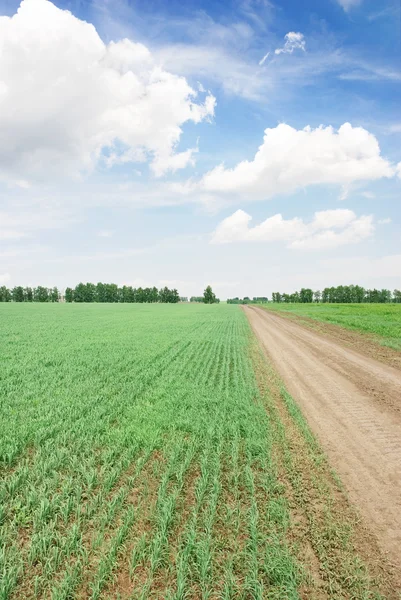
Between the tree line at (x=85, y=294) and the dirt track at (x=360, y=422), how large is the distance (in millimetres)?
178599

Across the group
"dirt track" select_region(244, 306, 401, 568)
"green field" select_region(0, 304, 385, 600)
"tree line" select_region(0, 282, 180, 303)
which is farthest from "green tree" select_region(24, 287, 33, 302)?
"green field" select_region(0, 304, 385, 600)

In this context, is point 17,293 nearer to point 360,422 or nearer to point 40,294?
point 40,294

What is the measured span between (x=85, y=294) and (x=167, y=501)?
190 m

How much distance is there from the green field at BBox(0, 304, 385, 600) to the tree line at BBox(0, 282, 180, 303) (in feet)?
598

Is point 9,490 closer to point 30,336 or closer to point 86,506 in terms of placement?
point 86,506

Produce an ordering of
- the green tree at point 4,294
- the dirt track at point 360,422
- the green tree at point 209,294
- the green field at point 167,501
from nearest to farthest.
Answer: the green field at point 167,501
the dirt track at point 360,422
the green tree at point 4,294
the green tree at point 209,294

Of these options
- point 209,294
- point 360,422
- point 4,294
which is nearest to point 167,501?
point 360,422

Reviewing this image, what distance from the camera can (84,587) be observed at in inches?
161

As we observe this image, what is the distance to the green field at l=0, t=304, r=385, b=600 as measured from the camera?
4.22 metres

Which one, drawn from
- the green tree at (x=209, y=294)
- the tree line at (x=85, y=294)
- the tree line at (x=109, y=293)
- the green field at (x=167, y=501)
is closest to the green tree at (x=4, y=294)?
the tree line at (x=85, y=294)

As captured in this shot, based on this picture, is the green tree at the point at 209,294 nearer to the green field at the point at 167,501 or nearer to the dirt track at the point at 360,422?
the dirt track at the point at 360,422

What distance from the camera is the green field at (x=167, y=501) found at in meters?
4.22

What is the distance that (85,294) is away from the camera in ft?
601

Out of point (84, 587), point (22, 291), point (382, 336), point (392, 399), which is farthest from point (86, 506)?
point (22, 291)
